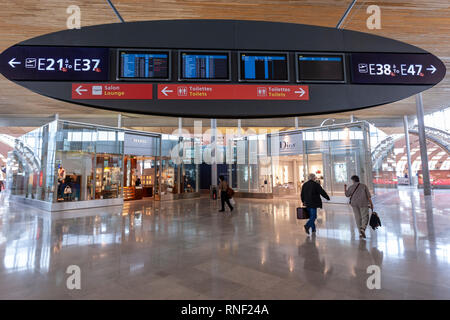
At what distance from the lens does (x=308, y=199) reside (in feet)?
19.8

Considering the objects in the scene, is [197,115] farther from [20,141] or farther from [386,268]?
[20,141]

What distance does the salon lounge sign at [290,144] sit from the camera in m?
15.3

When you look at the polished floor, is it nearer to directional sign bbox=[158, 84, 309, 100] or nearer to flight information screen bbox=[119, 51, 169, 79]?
directional sign bbox=[158, 84, 309, 100]

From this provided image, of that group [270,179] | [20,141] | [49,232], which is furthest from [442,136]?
[20,141]

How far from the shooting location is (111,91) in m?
2.72

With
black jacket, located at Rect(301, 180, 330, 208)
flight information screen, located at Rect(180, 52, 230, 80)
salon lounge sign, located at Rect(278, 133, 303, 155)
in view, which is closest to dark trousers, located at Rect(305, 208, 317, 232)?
black jacket, located at Rect(301, 180, 330, 208)

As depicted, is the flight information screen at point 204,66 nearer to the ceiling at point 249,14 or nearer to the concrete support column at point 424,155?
the ceiling at point 249,14

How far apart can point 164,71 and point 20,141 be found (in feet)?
65.1

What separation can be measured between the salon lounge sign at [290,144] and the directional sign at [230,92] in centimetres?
1289

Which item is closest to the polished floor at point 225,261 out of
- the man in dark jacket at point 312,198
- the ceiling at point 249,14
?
the man in dark jacket at point 312,198

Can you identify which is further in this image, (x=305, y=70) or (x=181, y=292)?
(x=305, y=70)

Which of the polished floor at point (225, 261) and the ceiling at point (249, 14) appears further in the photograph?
the ceiling at point (249, 14)

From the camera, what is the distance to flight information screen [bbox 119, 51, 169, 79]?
2.87 m

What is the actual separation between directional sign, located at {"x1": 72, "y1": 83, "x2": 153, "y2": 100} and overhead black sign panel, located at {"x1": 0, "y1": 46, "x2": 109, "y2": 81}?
0.13 metres
